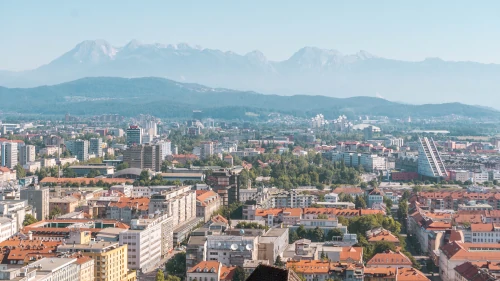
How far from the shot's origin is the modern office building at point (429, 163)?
45438 mm

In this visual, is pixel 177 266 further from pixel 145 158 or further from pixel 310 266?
pixel 145 158

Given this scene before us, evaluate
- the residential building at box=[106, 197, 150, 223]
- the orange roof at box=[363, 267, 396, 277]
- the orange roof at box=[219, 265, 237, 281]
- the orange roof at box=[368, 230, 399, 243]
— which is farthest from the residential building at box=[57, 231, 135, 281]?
the residential building at box=[106, 197, 150, 223]

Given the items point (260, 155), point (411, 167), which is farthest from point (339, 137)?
point (411, 167)

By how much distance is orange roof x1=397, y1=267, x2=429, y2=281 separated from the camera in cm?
2023

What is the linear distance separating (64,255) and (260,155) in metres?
38.6

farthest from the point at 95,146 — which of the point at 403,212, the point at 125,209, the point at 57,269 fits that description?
the point at 57,269

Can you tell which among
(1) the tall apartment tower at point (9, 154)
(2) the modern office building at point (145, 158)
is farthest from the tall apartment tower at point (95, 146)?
(2) the modern office building at point (145, 158)

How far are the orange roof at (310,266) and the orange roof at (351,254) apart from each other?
52.5 inches

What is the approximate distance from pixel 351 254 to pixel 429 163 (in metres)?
24.6

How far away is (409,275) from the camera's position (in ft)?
67.2

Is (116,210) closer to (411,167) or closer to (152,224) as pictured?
(152,224)

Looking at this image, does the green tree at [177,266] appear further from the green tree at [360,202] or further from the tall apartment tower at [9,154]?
the tall apartment tower at [9,154]

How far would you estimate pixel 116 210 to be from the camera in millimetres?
29781

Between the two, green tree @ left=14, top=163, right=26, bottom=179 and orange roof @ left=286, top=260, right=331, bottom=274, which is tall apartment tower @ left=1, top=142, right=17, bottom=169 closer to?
green tree @ left=14, top=163, right=26, bottom=179
